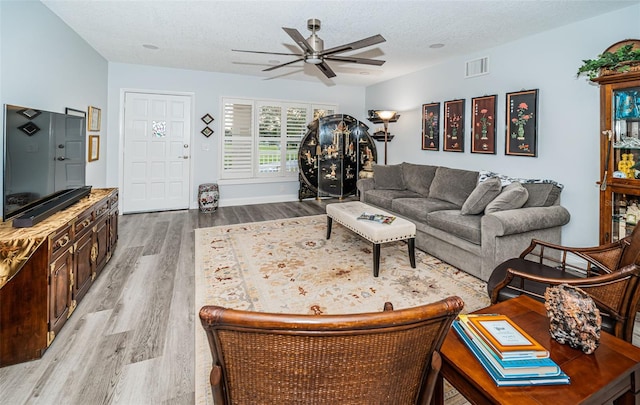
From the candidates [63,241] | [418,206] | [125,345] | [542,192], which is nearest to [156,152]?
[63,241]

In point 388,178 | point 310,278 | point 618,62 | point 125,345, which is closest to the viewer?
point 125,345

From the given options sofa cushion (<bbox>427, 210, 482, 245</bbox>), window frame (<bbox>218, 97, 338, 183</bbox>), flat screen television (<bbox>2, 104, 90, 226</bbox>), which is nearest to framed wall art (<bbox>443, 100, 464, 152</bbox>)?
sofa cushion (<bbox>427, 210, 482, 245</bbox>)

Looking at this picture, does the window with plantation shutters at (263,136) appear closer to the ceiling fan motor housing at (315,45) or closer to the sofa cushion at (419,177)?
the sofa cushion at (419,177)

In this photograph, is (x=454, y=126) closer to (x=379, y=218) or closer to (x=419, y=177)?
(x=419, y=177)

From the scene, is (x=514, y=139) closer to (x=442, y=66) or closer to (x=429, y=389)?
(x=442, y=66)

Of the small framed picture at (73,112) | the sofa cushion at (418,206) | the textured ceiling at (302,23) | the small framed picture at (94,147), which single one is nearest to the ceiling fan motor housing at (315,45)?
the textured ceiling at (302,23)

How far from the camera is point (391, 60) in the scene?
16.8 ft

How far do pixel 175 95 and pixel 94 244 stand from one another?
385 centimetres

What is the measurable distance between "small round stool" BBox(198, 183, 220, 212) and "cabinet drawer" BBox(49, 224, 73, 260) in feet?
11.9

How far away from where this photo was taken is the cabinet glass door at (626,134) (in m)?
2.62

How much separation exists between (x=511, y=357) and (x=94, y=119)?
18.2ft

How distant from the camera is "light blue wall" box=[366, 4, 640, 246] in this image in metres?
3.30

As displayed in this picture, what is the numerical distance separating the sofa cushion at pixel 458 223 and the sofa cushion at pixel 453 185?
1.93 ft

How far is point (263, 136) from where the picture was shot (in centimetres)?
671
